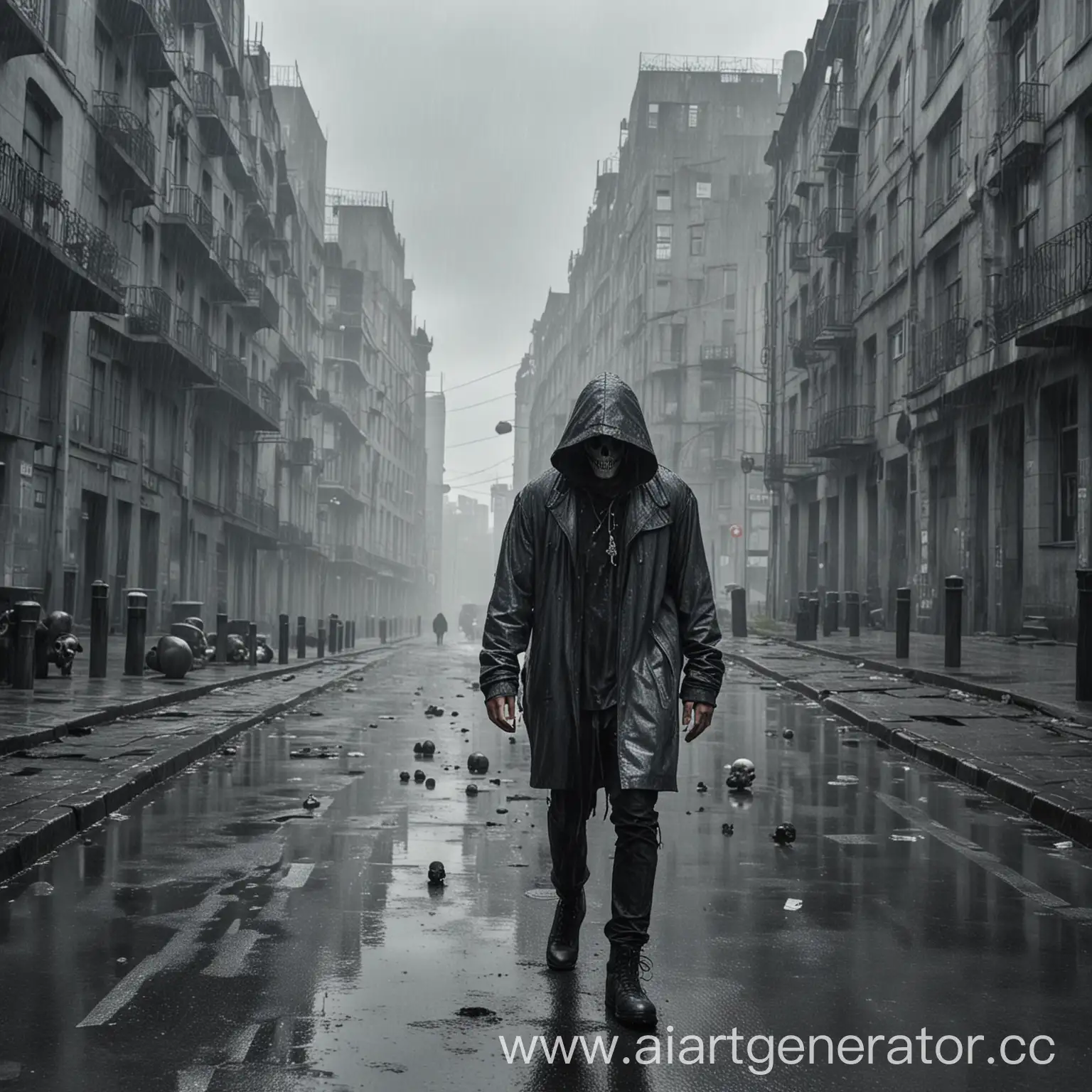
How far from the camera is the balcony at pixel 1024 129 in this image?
2297cm

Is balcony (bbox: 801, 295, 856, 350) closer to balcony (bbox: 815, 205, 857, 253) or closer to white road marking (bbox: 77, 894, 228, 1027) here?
balcony (bbox: 815, 205, 857, 253)

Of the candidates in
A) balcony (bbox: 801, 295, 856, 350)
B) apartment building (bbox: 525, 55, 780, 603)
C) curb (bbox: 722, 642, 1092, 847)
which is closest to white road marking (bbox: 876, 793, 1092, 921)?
curb (bbox: 722, 642, 1092, 847)

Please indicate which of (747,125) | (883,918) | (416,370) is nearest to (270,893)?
(883,918)

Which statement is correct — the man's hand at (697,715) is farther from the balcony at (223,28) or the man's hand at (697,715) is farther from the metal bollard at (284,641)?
the balcony at (223,28)

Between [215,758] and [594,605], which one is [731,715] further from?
[594,605]

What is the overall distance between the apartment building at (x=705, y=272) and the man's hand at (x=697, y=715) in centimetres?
6918

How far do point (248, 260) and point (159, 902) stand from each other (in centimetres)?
3833

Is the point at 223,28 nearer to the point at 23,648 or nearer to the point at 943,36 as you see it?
the point at 943,36

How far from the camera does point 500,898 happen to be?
5.64 meters

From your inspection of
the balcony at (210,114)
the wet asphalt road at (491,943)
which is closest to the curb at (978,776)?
the wet asphalt road at (491,943)

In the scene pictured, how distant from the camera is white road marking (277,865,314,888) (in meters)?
5.86

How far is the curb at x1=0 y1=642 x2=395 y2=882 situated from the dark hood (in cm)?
323

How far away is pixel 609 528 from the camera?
452 centimetres

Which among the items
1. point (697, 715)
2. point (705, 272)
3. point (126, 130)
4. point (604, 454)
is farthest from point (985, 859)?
point (705, 272)
